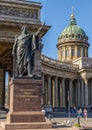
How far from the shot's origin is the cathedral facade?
49469 mm

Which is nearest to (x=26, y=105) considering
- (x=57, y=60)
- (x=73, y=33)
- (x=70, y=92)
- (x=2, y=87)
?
(x=2, y=87)

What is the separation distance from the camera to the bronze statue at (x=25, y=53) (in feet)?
82.3

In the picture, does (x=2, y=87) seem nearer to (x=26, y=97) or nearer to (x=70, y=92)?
(x=26, y=97)

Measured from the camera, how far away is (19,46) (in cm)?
2550

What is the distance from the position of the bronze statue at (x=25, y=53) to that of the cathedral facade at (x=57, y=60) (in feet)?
76.0

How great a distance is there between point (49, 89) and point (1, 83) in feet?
97.3

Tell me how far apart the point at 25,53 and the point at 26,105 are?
366cm

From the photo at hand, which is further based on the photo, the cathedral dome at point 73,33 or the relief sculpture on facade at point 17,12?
the cathedral dome at point 73,33

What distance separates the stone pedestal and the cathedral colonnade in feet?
234

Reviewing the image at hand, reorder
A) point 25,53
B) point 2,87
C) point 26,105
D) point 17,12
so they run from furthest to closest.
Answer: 1. point 2,87
2. point 17,12
3. point 25,53
4. point 26,105

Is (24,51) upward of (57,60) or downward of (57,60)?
downward

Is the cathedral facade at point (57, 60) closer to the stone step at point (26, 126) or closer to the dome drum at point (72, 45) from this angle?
the dome drum at point (72, 45)

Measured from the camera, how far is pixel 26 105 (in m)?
24.0

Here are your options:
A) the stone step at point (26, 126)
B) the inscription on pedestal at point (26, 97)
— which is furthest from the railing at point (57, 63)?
the stone step at point (26, 126)
